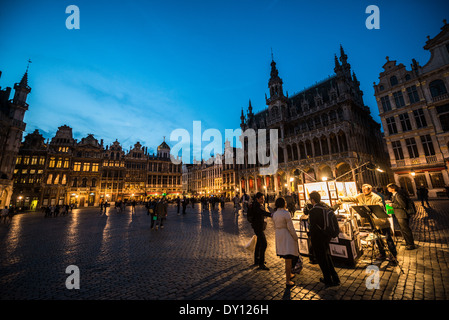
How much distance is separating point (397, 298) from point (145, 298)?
4.59 metres

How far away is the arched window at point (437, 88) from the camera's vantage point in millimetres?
21594

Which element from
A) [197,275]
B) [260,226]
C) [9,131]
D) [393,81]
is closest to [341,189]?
[260,226]

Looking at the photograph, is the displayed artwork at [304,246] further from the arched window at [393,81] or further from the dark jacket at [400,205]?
the arched window at [393,81]

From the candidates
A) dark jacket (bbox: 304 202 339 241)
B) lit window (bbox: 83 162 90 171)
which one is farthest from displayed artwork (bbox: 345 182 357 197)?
lit window (bbox: 83 162 90 171)

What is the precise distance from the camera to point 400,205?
5.50 metres

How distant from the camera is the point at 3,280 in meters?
4.28

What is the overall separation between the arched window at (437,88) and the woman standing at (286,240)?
31858mm

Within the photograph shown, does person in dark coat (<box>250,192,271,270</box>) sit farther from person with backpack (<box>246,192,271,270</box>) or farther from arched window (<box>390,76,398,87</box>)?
arched window (<box>390,76,398,87</box>)

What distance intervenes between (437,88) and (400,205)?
1120 inches

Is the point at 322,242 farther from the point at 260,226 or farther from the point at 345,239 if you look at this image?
the point at 260,226

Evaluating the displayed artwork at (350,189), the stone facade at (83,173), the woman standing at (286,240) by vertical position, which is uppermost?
the stone facade at (83,173)

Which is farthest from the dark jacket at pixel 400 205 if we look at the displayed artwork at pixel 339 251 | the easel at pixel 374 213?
the displayed artwork at pixel 339 251

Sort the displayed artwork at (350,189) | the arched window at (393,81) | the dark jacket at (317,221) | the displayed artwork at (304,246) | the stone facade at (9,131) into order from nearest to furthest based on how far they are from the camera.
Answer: the dark jacket at (317,221)
the displayed artwork at (304,246)
the displayed artwork at (350,189)
the arched window at (393,81)
the stone facade at (9,131)

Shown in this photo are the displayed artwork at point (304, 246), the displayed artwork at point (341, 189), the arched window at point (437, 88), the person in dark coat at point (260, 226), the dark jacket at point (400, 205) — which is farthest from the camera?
the arched window at point (437, 88)
